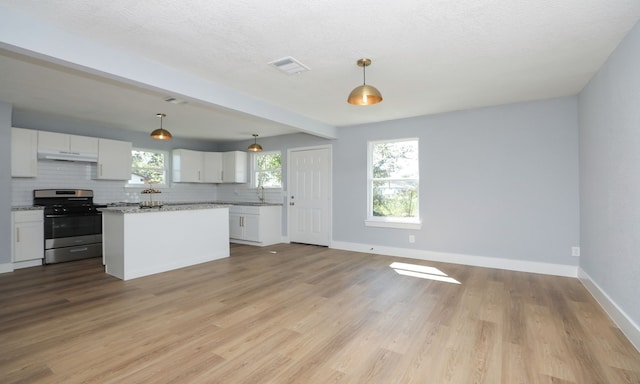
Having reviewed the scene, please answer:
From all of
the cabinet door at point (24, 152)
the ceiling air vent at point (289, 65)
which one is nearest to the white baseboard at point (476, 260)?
the ceiling air vent at point (289, 65)

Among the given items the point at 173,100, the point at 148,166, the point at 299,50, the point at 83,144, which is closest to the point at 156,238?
the point at 173,100

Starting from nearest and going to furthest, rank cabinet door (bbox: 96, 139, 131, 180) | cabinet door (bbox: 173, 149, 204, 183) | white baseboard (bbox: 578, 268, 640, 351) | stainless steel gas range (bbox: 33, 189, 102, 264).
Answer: white baseboard (bbox: 578, 268, 640, 351) < stainless steel gas range (bbox: 33, 189, 102, 264) < cabinet door (bbox: 96, 139, 131, 180) < cabinet door (bbox: 173, 149, 204, 183)

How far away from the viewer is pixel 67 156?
17.8 feet

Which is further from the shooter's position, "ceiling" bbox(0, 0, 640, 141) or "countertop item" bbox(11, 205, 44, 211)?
"countertop item" bbox(11, 205, 44, 211)

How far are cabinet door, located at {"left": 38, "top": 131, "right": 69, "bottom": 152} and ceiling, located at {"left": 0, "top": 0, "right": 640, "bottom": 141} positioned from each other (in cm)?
70

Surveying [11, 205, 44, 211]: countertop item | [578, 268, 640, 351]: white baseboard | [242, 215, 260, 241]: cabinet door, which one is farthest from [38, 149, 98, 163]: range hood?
[578, 268, 640, 351]: white baseboard

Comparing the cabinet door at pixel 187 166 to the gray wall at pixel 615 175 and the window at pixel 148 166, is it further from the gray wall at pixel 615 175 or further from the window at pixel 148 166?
the gray wall at pixel 615 175

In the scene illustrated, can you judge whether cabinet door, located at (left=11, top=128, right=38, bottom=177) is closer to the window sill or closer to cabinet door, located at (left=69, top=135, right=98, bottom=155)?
cabinet door, located at (left=69, top=135, right=98, bottom=155)

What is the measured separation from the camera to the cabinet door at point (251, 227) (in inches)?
262

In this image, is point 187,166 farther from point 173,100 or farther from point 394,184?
point 394,184

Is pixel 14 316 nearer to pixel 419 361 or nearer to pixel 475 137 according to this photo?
pixel 419 361

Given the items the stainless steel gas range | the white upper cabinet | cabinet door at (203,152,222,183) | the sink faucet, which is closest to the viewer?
the stainless steel gas range

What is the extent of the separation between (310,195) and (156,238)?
126 inches

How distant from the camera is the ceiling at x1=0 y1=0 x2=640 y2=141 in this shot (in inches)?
89.5
